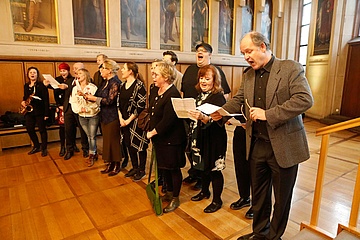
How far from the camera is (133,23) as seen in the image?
22.2 ft

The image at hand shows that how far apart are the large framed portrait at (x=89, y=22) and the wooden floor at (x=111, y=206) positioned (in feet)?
11.1

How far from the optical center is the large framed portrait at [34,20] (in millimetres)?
5340

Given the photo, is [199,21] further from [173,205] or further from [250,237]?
[250,237]

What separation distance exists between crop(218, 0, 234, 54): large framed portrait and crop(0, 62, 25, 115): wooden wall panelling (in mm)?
6140

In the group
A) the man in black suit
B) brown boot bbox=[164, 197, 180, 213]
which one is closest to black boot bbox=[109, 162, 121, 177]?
the man in black suit

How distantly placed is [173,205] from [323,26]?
8.21 meters

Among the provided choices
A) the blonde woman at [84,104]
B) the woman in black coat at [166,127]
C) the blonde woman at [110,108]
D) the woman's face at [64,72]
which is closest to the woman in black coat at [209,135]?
the woman in black coat at [166,127]

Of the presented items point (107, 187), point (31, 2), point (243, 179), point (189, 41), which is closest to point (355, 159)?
point (243, 179)

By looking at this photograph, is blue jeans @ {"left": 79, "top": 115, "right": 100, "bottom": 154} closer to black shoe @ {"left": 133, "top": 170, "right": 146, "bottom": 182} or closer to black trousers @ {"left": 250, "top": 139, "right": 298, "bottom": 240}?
black shoe @ {"left": 133, "top": 170, "right": 146, "bottom": 182}

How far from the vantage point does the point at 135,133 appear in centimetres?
316

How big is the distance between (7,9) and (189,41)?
471cm

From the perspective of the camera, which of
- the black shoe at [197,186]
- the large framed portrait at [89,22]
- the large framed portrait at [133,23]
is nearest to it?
the black shoe at [197,186]

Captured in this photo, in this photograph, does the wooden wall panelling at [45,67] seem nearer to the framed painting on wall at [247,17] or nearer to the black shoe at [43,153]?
the black shoe at [43,153]

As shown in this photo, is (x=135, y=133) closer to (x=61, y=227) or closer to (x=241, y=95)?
(x=61, y=227)
